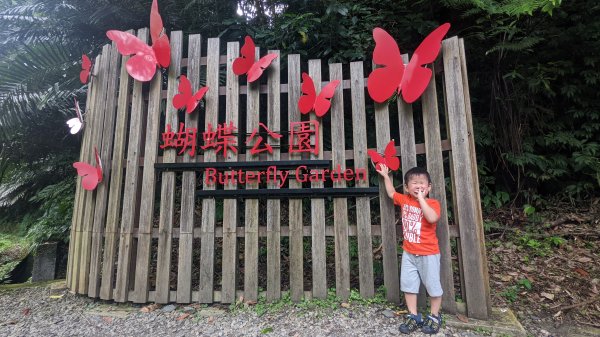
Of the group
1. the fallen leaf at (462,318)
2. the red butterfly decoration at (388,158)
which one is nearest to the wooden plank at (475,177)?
the fallen leaf at (462,318)

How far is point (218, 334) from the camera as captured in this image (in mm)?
2221

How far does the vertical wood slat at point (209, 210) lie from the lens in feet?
8.86

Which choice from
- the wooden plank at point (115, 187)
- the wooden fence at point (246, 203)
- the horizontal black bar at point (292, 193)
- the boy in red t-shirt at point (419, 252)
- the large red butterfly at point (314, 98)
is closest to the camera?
the boy in red t-shirt at point (419, 252)

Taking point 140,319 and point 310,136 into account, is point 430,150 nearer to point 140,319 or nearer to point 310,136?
point 310,136

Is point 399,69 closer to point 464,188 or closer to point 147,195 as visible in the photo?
point 464,188

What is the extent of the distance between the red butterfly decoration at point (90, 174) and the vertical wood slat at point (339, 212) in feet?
7.53

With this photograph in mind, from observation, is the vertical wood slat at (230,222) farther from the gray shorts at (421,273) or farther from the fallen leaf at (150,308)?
the gray shorts at (421,273)

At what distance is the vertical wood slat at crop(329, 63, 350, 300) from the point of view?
8.49ft

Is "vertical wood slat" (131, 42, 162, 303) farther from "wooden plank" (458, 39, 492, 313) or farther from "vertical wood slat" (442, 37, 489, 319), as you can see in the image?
"wooden plank" (458, 39, 492, 313)

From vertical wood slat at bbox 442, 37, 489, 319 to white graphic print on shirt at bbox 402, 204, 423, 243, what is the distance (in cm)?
42

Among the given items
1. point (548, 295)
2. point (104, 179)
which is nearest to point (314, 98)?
point (104, 179)

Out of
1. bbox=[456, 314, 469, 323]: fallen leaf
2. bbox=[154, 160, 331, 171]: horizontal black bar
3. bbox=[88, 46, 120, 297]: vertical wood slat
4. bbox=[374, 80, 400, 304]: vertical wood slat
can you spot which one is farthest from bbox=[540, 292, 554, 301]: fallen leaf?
bbox=[88, 46, 120, 297]: vertical wood slat

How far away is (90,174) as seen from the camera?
2.97 m

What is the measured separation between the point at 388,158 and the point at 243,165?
1291 mm
